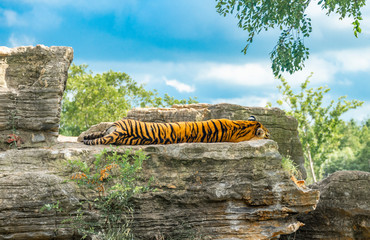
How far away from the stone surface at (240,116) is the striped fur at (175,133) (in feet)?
4.39

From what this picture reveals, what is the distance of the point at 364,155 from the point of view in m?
29.5

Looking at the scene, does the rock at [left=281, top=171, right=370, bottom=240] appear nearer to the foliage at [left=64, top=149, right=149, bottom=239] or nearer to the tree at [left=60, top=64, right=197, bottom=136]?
the foliage at [left=64, top=149, right=149, bottom=239]

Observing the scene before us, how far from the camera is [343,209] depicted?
321 inches

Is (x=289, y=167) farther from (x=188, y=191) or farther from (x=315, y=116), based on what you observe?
Answer: (x=315, y=116)

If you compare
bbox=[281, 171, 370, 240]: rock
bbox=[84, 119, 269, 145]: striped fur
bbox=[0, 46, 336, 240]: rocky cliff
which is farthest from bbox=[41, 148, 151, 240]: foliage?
bbox=[281, 171, 370, 240]: rock

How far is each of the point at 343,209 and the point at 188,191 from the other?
3743mm

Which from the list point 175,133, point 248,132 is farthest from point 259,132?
point 175,133

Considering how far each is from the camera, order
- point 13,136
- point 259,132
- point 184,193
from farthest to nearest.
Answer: point 259,132 < point 13,136 < point 184,193

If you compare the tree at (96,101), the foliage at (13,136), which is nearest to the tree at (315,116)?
the tree at (96,101)

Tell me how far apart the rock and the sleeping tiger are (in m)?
1.86

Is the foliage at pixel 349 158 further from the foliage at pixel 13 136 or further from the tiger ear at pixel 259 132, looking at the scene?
the foliage at pixel 13 136

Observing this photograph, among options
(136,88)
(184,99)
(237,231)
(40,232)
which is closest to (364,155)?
(184,99)

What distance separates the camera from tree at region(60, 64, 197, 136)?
21.1 m

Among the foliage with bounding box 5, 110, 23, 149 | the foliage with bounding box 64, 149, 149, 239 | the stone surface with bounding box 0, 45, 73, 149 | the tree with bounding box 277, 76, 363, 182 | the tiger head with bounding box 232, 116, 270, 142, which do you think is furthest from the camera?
the tree with bounding box 277, 76, 363, 182
